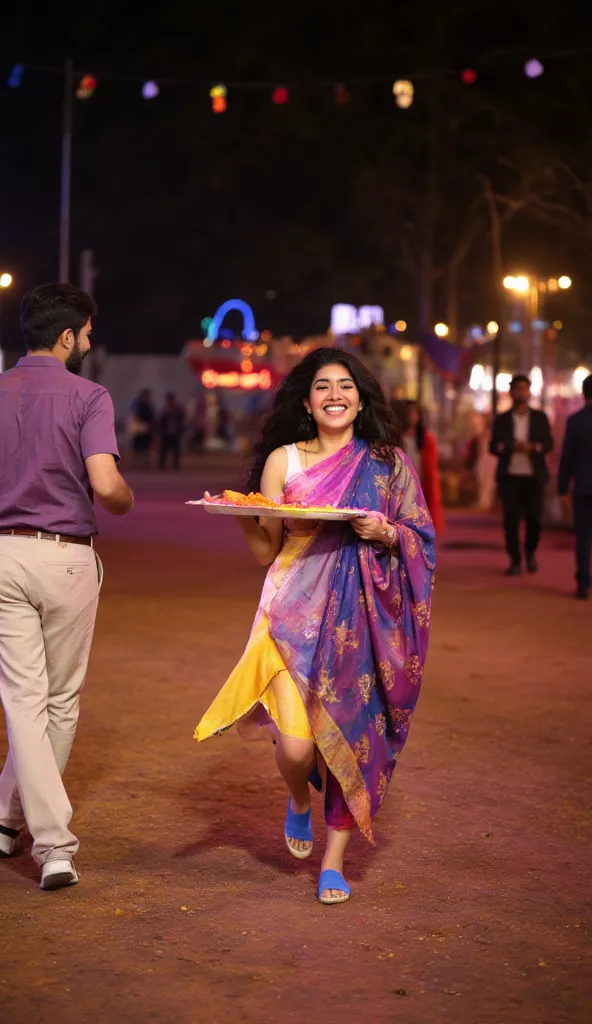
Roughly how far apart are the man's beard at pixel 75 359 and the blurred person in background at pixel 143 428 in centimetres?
3383

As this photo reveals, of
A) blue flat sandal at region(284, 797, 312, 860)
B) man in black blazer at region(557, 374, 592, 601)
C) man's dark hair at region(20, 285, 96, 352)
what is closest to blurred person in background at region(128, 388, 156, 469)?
man in black blazer at region(557, 374, 592, 601)

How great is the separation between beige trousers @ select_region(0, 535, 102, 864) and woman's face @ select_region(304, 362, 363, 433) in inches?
36.5

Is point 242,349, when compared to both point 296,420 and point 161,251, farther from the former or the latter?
point 296,420

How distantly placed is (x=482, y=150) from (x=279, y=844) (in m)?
31.7

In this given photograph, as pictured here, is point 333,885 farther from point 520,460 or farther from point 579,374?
point 579,374

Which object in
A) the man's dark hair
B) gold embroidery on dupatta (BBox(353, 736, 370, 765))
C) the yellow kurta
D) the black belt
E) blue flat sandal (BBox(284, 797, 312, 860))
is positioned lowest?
blue flat sandal (BBox(284, 797, 312, 860))

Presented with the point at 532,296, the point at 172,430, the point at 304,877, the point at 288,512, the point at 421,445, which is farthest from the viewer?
the point at 172,430

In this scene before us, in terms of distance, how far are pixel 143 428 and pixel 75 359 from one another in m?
37.6

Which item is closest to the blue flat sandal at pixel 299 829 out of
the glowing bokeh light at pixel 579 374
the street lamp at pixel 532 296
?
the street lamp at pixel 532 296

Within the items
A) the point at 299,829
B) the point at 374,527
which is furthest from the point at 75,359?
the point at 299,829

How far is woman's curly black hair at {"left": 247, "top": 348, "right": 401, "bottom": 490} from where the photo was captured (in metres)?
5.53

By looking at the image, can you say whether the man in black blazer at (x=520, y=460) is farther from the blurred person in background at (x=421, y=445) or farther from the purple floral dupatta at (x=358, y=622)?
the purple floral dupatta at (x=358, y=622)

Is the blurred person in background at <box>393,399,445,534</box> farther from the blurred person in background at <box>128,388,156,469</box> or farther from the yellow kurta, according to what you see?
the blurred person in background at <box>128,388,156,469</box>

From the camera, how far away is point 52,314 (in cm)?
533
